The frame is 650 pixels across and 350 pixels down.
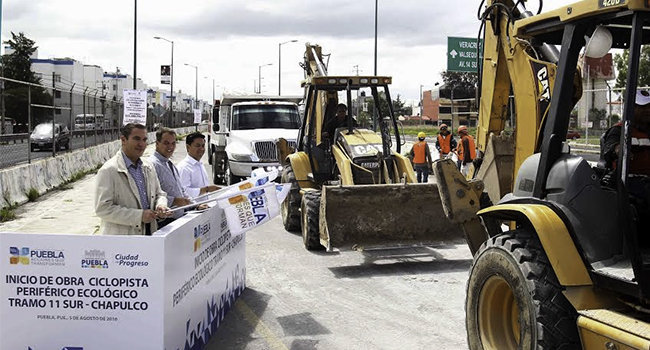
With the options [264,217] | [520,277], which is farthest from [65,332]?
[520,277]

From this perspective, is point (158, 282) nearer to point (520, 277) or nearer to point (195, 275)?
point (195, 275)

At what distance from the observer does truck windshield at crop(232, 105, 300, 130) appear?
762 inches

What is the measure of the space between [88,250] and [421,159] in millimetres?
12948

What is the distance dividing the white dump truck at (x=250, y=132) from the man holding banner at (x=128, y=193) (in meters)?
11.3

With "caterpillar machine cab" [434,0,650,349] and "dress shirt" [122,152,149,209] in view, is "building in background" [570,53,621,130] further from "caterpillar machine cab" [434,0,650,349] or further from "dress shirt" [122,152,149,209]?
"dress shirt" [122,152,149,209]

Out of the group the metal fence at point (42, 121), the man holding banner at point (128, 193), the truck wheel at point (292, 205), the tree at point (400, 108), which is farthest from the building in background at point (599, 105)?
the tree at point (400, 108)

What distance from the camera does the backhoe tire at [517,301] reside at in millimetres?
3928

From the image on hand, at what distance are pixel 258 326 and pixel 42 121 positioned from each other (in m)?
15.2

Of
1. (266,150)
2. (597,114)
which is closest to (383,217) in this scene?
(266,150)

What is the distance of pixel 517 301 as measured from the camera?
4.23m

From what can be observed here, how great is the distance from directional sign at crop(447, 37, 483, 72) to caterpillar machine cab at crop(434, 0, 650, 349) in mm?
21917

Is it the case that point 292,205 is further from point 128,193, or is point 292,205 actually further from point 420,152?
point 128,193

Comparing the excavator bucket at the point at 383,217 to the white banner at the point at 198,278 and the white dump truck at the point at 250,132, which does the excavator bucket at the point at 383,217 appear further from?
the white dump truck at the point at 250,132

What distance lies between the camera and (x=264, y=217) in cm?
586
